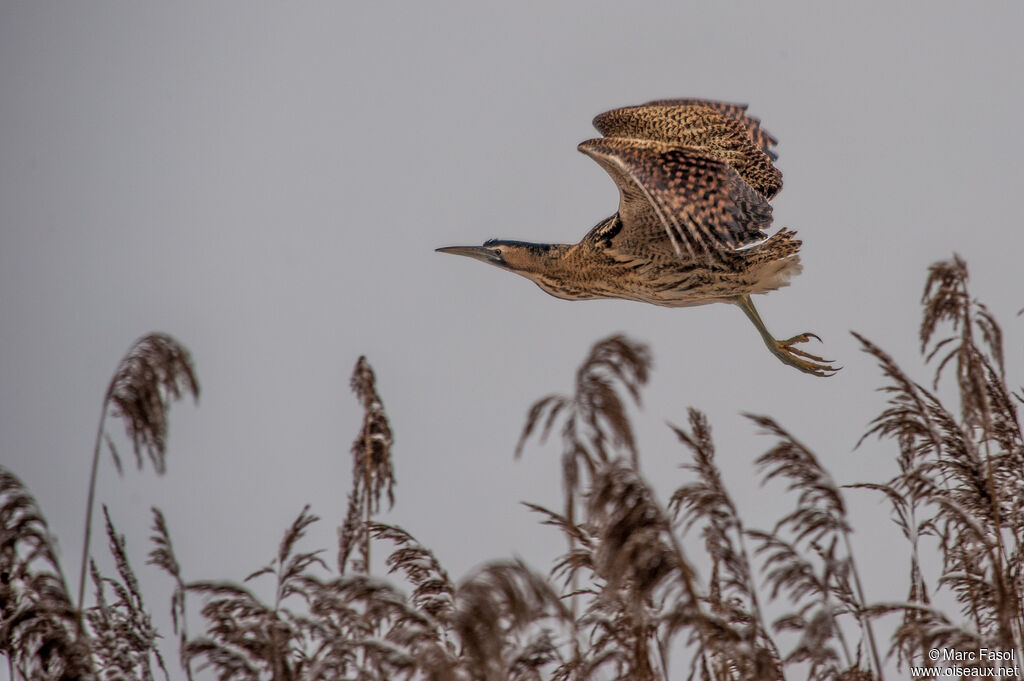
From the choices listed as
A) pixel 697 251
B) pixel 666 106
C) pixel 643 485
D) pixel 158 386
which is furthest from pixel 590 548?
pixel 666 106

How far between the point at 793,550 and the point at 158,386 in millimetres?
2547

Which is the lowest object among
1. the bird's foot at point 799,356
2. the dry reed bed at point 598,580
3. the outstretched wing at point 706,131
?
the dry reed bed at point 598,580

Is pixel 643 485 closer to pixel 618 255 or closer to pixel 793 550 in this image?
pixel 793 550

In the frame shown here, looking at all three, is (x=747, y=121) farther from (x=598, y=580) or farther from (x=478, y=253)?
(x=598, y=580)

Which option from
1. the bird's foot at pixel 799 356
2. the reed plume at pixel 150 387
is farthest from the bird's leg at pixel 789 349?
the reed plume at pixel 150 387

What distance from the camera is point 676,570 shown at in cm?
468

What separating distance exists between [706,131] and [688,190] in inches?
91.7

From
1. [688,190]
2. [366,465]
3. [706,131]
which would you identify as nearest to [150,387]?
[366,465]

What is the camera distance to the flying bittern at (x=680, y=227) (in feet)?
29.7

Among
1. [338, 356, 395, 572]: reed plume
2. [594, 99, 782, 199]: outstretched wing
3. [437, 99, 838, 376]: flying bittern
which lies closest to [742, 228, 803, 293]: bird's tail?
[437, 99, 838, 376]: flying bittern

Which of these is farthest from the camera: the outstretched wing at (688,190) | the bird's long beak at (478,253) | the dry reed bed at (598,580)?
the bird's long beak at (478,253)

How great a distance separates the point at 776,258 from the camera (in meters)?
9.92

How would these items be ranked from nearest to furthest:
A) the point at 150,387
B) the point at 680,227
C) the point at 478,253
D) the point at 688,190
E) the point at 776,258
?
the point at 150,387 < the point at 688,190 < the point at 680,227 < the point at 776,258 < the point at 478,253

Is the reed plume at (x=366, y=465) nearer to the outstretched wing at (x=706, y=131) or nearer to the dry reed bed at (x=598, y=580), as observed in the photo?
the dry reed bed at (x=598, y=580)
